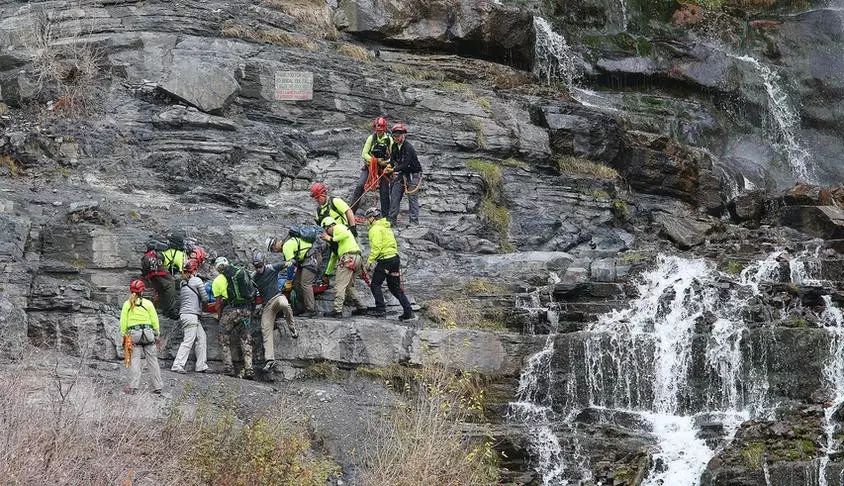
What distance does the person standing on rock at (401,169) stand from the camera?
20.7 metres

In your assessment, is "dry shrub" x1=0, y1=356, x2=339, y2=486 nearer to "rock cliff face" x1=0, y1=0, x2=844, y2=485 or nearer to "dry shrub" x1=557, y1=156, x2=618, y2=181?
"rock cliff face" x1=0, y1=0, x2=844, y2=485

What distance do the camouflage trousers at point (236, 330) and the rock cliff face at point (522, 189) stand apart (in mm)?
568

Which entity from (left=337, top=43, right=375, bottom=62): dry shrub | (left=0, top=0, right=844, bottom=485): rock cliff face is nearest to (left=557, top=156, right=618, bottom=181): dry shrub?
(left=0, top=0, right=844, bottom=485): rock cliff face

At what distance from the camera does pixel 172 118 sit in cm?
2339

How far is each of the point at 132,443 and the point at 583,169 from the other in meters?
14.6

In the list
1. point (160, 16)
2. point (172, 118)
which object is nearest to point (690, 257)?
point (172, 118)

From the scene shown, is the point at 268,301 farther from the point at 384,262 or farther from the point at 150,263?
the point at 150,263

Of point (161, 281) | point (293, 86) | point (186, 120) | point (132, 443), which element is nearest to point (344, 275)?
point (161, 281)

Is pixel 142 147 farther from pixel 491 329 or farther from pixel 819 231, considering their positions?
pixel 819 231

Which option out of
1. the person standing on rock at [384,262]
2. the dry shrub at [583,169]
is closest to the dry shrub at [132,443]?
the person standing on rock at [384,262]

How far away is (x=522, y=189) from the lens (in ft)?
79.8

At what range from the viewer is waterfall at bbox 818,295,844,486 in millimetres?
15195

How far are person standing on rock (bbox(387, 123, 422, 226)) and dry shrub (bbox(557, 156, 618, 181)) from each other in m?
5.66

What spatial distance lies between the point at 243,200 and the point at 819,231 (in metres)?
11.1
